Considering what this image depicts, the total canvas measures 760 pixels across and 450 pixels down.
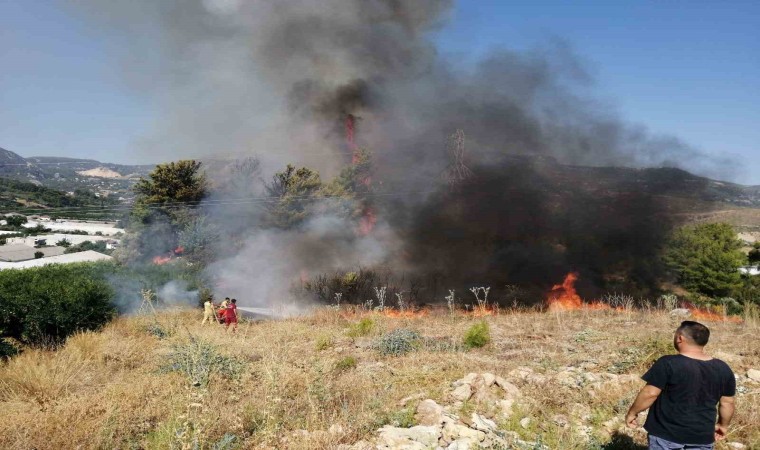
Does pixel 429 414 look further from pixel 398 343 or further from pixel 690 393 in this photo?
pixel 398 343

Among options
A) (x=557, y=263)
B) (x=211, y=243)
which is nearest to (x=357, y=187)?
(x=211, y=243)

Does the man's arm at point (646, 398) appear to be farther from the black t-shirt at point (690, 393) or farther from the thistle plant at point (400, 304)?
the thistle plant at point (400, 304)

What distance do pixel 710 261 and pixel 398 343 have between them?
26856 millimetres

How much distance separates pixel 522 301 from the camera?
1831 centimetres

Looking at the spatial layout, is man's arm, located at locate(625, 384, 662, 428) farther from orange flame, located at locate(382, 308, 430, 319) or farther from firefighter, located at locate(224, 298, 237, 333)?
orange flame, located at locate(382, 308, 430, 319)

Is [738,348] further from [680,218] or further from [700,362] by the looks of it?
[680,218]

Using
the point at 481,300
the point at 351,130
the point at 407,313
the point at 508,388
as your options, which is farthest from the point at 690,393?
the point at 351,130

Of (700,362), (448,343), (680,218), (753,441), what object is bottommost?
(448,343)

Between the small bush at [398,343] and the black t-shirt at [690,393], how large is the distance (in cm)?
606

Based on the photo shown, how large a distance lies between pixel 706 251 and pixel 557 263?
500 inches

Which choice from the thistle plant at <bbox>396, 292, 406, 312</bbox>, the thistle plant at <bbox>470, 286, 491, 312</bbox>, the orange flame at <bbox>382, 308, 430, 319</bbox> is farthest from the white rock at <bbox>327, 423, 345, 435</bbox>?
the orange flame at <bbox>382, 308, 430, 319</bbox>

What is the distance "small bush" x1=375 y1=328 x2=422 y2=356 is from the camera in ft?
30.0

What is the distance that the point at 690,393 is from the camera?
3.23 m

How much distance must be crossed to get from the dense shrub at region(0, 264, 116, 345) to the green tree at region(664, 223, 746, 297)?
2985 centimetres
